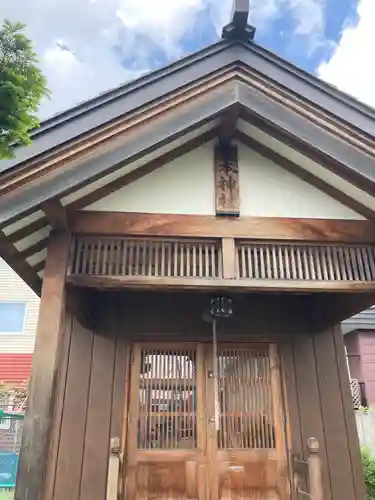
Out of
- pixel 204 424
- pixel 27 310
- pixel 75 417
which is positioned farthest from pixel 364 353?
pixel 75 417

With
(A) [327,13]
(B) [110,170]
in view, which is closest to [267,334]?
(B) [110,170]

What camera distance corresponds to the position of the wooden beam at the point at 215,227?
3506 millimetres

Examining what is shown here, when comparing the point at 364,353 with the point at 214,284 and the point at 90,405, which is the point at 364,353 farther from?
the point at 214,284

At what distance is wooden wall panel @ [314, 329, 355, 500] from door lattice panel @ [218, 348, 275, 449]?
58 centimetres

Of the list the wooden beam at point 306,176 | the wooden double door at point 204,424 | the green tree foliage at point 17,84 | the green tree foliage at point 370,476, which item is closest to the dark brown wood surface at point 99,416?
the wooden double door at point 204,424

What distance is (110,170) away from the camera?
3.15 metres

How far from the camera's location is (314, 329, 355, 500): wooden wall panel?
420cm

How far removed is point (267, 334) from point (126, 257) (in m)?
1.99

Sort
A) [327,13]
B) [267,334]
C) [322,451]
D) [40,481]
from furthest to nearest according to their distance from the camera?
[327,13] < [267,334] < [322,451] < [40,481]

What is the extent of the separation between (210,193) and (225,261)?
0.70 m

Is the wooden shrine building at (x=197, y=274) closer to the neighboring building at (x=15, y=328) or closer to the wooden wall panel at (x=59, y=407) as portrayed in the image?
Result: the wooden wall panel at (x=59, y=407)

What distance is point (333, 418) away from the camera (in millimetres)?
4406

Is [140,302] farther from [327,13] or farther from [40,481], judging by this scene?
[327,13]

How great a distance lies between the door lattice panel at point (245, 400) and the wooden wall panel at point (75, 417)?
1407mm
